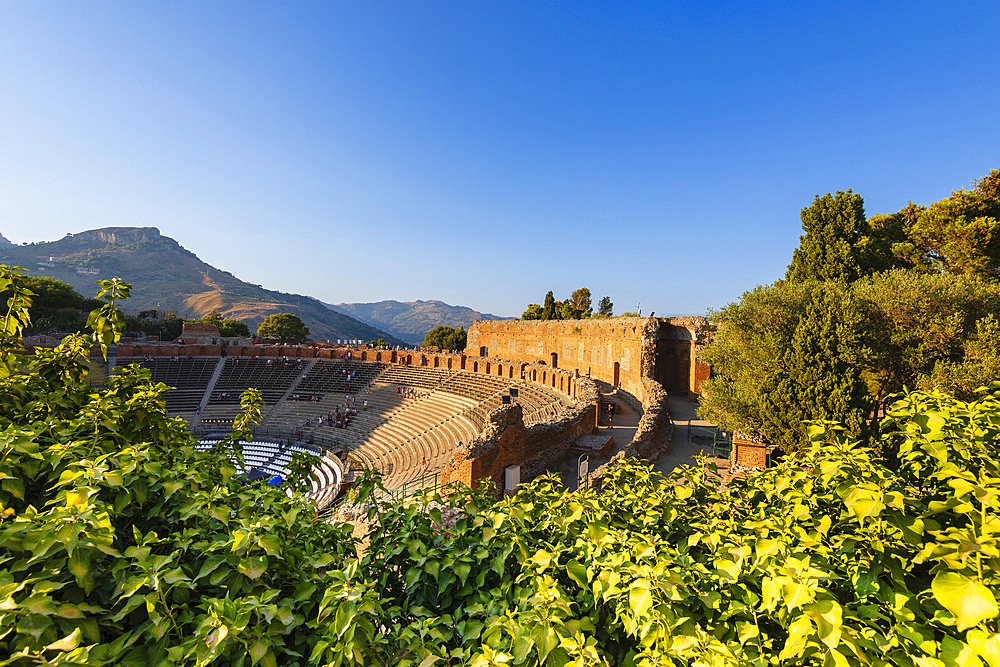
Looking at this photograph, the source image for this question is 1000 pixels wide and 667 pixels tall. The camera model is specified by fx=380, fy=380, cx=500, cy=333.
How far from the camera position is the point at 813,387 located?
36.0ft

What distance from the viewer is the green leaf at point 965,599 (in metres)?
1.48

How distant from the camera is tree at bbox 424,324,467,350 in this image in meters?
66.1

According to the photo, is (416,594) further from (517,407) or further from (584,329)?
(584,329)

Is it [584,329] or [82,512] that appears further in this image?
[584,329]

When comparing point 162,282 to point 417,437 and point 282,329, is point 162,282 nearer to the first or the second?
point 282,329

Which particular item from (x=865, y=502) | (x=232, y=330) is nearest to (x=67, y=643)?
(x=865, y=502)

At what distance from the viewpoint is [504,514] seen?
Answer: 286cm

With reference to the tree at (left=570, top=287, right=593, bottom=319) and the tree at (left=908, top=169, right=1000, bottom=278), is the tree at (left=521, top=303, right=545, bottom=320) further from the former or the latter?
the tree at (left=908, top=169, right=1000, bottom=278)

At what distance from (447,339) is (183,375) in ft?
127

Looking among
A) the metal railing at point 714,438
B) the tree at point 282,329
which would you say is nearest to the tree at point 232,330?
the tree at point 282,329

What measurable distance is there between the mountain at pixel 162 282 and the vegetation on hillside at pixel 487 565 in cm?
13505

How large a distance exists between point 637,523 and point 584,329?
2924 cm

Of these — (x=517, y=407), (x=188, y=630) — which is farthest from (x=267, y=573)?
(x=517, y=407)

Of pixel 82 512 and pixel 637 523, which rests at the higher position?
pixel 82 512
